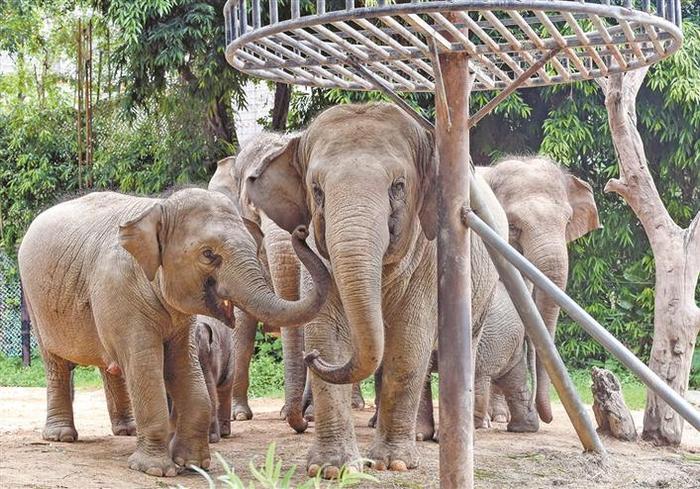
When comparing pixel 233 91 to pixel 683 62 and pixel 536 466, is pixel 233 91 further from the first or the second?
pixel 536 466

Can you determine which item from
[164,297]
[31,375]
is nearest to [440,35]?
[164,297]

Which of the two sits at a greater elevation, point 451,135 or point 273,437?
point 451,135

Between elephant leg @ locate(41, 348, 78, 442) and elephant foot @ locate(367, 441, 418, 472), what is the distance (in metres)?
2.24

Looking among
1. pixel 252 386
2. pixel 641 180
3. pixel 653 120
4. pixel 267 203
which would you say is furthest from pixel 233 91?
pixel 267 203

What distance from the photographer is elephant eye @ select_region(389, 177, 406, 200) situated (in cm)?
535

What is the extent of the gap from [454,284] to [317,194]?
3.90 ft

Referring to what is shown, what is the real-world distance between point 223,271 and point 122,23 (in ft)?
25.8

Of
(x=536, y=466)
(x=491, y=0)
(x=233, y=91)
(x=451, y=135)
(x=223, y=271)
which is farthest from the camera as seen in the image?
(x=233, y=91)

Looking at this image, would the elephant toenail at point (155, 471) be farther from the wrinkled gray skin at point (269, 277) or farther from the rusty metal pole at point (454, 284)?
the rusty metal pole at point (454, 284)

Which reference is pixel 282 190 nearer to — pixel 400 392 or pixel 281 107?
pixel 400 392

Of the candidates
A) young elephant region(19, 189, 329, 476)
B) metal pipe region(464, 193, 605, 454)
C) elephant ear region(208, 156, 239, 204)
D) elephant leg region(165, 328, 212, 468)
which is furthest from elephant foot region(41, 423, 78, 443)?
metal pipe region(464, 193, 605, 454)

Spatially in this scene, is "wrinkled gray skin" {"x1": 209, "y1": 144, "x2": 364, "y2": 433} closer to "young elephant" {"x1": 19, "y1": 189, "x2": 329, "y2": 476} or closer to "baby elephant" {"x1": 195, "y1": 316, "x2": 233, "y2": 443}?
"baby elephant" {"x1": 195, "y1": 316, "x2": 233, "y2": 443}

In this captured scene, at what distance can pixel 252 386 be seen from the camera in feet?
43.8

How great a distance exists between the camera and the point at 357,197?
5.13 m
